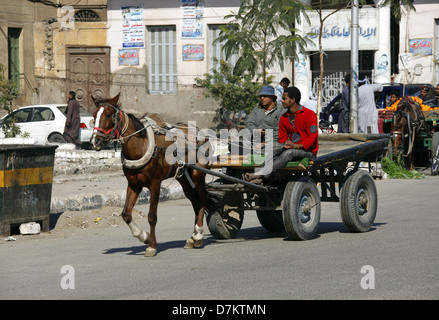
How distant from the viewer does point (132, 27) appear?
31.3m

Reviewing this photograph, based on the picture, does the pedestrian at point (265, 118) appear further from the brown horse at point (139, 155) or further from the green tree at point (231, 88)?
the green tree at point (231, 88)

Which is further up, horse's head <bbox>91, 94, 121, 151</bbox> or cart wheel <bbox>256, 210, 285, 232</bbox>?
horse's head <bbox>91, 94, 121, 151</bbox>

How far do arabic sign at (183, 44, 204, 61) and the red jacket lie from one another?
2078 cm

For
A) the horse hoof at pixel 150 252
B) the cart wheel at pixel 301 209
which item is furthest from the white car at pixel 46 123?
the horse hoof at pixel 150 252

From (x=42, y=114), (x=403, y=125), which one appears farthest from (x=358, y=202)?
(x=42, y=114)

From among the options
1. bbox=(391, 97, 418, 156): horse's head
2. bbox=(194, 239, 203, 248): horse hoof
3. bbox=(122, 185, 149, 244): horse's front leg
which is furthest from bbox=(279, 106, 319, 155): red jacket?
bbox=(391, 97, 418, 156): horse's head

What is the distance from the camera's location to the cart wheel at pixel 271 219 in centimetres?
1054

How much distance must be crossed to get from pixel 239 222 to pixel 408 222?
255cm

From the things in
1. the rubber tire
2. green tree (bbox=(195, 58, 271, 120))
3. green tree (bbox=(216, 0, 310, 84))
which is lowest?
the rubber tire

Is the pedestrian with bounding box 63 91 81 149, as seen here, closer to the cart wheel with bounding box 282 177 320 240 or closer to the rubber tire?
the rubber tire

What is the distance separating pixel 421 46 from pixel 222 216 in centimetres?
2162

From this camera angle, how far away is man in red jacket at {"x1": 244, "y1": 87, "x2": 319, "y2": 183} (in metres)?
9.09

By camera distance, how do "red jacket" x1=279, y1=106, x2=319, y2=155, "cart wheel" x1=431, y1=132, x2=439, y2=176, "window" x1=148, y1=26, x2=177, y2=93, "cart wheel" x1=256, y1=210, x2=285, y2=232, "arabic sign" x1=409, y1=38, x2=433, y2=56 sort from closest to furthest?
"red jacket" x1=279, y1=106, x2=319, y2=155 < "cart wheel" x1=256, y1=210, x2=285, y2=232 < "cart wheel" x1=431, y1=132, x2=439, y2=176 < "arabic sign" x1=409, y1=38, x2=433, y2=56 < "window" x1=148, y1=26, x2=177, y2=93
